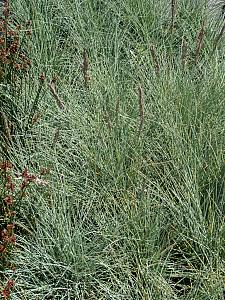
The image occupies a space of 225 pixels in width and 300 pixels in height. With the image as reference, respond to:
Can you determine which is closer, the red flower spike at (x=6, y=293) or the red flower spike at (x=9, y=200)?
the red flower spike at (x=6, y=293)

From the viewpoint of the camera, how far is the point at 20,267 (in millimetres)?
2723

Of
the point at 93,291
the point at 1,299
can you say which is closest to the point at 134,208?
the point at 93,291

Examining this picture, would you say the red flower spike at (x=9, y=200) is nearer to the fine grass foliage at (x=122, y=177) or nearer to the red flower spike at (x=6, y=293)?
the fine grass foliage at (x=122, y=177)

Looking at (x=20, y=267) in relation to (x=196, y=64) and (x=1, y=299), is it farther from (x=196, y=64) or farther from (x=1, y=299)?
(x=196, y=64)

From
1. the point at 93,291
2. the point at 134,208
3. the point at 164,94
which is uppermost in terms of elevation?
the point at 164,94

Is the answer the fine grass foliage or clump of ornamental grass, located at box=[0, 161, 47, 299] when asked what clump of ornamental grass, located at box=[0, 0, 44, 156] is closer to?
the fine grass foliage

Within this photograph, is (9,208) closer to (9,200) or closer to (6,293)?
(9,200)

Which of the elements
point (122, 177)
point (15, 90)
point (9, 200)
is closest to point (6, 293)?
point (9, 200)

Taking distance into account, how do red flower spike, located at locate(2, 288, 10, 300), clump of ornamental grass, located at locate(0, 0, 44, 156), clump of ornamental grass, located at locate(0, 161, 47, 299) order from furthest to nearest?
clump of ornamental grass, located at locate(0, 0, 44, 156), clump of ornamental grass, located at locate(0, 161, 47, 299), red flower spike, located at locate(2, 288, 10, 300)

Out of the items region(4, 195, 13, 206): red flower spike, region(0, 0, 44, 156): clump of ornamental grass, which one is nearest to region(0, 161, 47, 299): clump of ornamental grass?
region(4, 195, 13, 206): red flower spike

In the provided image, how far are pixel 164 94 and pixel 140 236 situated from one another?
88 centimetres

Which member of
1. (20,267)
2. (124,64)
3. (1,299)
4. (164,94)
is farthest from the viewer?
(124,64)

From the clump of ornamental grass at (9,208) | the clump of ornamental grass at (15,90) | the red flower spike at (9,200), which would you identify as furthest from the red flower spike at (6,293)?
the clump of ornamental grass at (15,90)

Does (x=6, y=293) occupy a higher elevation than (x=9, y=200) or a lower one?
lower
